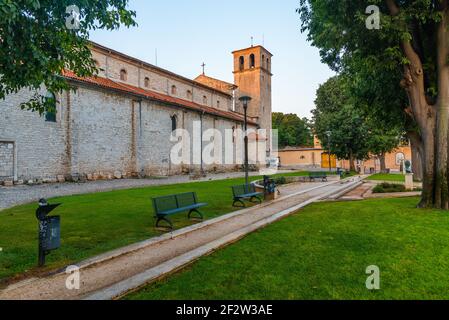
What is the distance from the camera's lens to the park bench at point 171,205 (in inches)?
309

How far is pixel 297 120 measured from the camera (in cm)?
8188

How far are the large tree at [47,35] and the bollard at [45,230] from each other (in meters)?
2.38

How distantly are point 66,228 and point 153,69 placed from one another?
27657 mm

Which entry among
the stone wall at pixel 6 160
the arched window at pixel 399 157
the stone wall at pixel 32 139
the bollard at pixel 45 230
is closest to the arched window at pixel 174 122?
the stone wall at pixel 32 139

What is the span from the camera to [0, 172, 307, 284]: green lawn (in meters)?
5.59

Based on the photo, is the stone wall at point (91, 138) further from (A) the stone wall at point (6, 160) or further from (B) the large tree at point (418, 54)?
(B) the large tree at point (418, 54)

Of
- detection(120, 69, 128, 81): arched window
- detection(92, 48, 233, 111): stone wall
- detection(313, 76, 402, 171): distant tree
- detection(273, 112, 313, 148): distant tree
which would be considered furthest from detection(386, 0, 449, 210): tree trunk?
detection(273, 112, 313, 148): distant tree

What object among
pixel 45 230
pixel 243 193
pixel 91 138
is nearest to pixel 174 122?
pixel 91 138

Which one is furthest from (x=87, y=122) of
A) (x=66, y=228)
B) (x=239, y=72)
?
(x=239, y=72)

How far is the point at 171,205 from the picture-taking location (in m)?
8.66

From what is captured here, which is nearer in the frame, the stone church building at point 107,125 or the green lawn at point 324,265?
the green lawn at point 324,265

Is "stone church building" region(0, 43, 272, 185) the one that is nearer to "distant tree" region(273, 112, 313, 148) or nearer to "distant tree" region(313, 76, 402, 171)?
"distant tree" region(313, 76, 402, 171)

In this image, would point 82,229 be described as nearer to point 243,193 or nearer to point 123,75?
point 243,193
